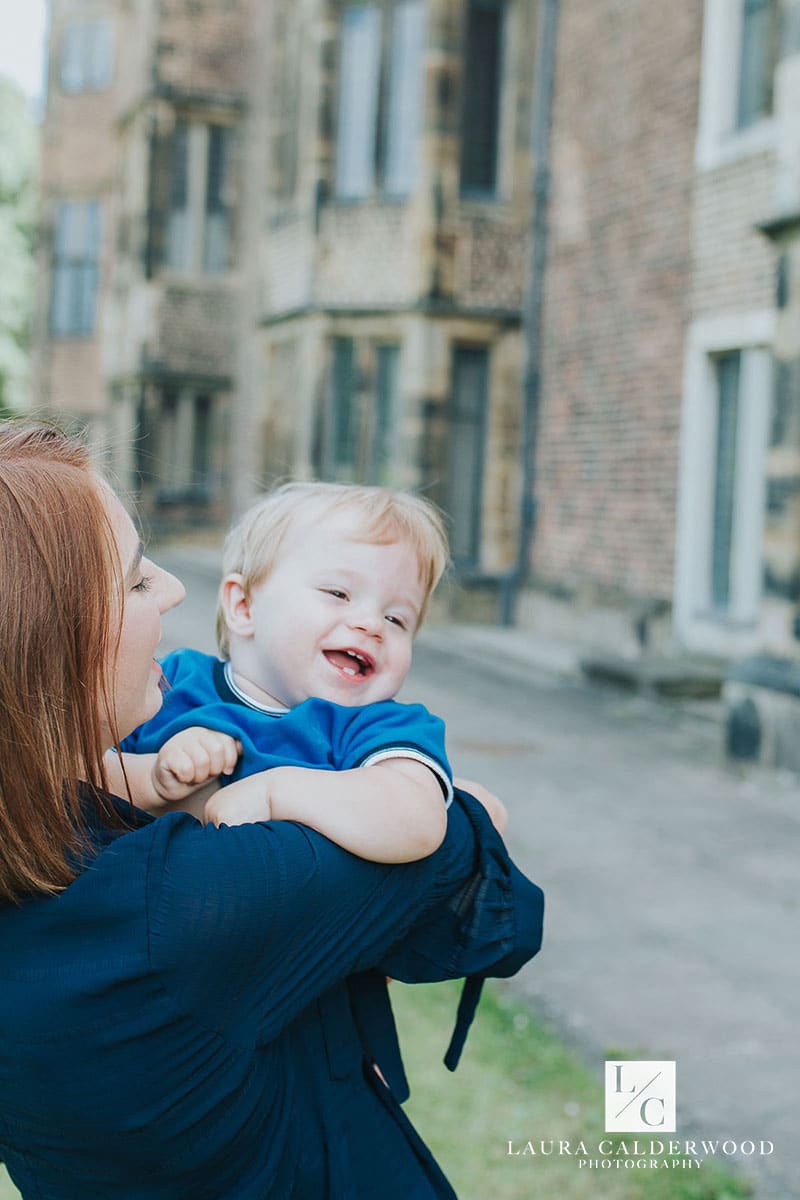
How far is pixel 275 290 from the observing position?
65.1ft

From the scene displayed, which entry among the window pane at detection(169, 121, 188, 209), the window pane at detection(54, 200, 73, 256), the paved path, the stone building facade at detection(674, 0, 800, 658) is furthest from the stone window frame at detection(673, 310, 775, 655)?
the window pane at detection(54, 200, 73, 256)

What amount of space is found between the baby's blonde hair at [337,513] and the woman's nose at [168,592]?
0.35 m

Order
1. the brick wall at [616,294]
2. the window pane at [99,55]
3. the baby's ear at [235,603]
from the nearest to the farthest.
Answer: the baby's ear at [235,603] → the brick wall at [616,294] → the window pane at [99,55]

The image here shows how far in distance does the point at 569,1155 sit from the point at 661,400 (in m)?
9.97

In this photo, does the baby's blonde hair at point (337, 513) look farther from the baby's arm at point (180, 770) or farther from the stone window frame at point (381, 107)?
the stone window frame at point (381, 107)

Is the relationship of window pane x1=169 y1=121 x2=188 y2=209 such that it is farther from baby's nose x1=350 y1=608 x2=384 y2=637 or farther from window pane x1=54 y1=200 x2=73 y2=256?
baby's nose x1=350 y1=608 x2=384 y2=637

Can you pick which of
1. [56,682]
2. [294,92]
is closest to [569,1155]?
[56,682]

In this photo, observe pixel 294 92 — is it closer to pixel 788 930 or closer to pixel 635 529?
pixel 635 529

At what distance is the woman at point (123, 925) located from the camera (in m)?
1.37

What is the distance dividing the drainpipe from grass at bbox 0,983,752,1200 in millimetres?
11246

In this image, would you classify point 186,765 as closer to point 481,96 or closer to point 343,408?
point 481,96

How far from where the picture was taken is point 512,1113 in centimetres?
396

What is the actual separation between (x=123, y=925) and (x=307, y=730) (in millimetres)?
427

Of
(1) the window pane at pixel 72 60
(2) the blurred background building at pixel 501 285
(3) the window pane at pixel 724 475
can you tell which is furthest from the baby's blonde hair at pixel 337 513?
(1) the window pane at pixel 72 60
